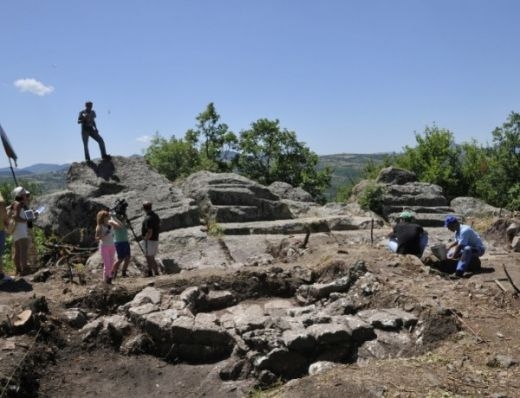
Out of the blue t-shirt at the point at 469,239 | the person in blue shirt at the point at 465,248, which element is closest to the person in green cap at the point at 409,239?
the person in blue shirt at the point at 465,248

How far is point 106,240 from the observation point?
10039 mm

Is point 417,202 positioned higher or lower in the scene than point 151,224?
lower

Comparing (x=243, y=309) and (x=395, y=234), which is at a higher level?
(x=395, y=234)

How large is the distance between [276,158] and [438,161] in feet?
49.9

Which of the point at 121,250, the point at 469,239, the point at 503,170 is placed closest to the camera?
the point at 469,239

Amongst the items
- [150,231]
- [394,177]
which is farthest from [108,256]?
[394,177]

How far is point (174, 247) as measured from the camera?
44.9 ft

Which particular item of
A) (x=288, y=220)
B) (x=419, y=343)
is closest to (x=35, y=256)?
(x=288, y=220)

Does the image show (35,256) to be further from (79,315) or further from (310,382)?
(310,382)

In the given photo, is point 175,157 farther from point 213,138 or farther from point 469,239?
point 469,239

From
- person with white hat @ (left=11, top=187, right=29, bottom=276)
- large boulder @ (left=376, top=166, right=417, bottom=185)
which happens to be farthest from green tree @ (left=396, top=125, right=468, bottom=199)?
person with white hat @ (left=11, top=187, right=29, bottom=276)

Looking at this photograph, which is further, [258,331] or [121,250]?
[121,250]

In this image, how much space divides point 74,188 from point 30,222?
217 inches

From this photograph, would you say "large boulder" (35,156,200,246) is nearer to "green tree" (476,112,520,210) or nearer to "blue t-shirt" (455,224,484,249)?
"blue t-shirt" (455,224,484,249)
